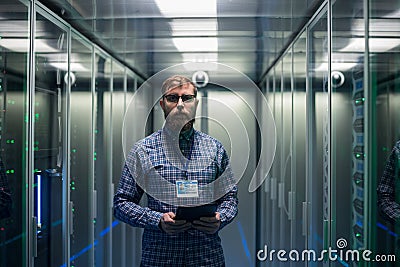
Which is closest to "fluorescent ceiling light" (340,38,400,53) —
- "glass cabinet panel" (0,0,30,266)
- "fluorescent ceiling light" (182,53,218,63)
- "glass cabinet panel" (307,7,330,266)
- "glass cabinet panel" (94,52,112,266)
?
"glass cabinet panel" (307,7,330,266)

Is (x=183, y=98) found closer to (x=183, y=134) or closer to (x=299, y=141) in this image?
(x=183, y=134)

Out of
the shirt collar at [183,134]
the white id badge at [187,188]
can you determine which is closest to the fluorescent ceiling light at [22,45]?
the shirt collar at [183,134]

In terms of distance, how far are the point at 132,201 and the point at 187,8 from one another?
784 millimetres

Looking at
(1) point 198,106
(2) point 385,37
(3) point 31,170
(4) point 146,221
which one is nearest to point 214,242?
(4) point 146,221

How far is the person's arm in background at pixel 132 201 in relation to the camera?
1.95 m

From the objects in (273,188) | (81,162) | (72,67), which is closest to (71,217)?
(81,162)

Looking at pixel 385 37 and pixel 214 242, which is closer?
pixel 385 37

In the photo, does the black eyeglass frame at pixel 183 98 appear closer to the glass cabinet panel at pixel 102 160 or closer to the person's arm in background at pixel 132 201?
the person's arm in background at pixel 132 201

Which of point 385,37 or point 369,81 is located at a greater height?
point 385,37

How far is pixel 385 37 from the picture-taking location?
64.2 inches

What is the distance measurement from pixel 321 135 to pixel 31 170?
117cm

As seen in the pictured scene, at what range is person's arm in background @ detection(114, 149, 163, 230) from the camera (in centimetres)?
195

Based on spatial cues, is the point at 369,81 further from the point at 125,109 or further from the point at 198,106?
the point at 125,109

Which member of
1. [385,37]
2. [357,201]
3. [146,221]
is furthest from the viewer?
[146,221]
